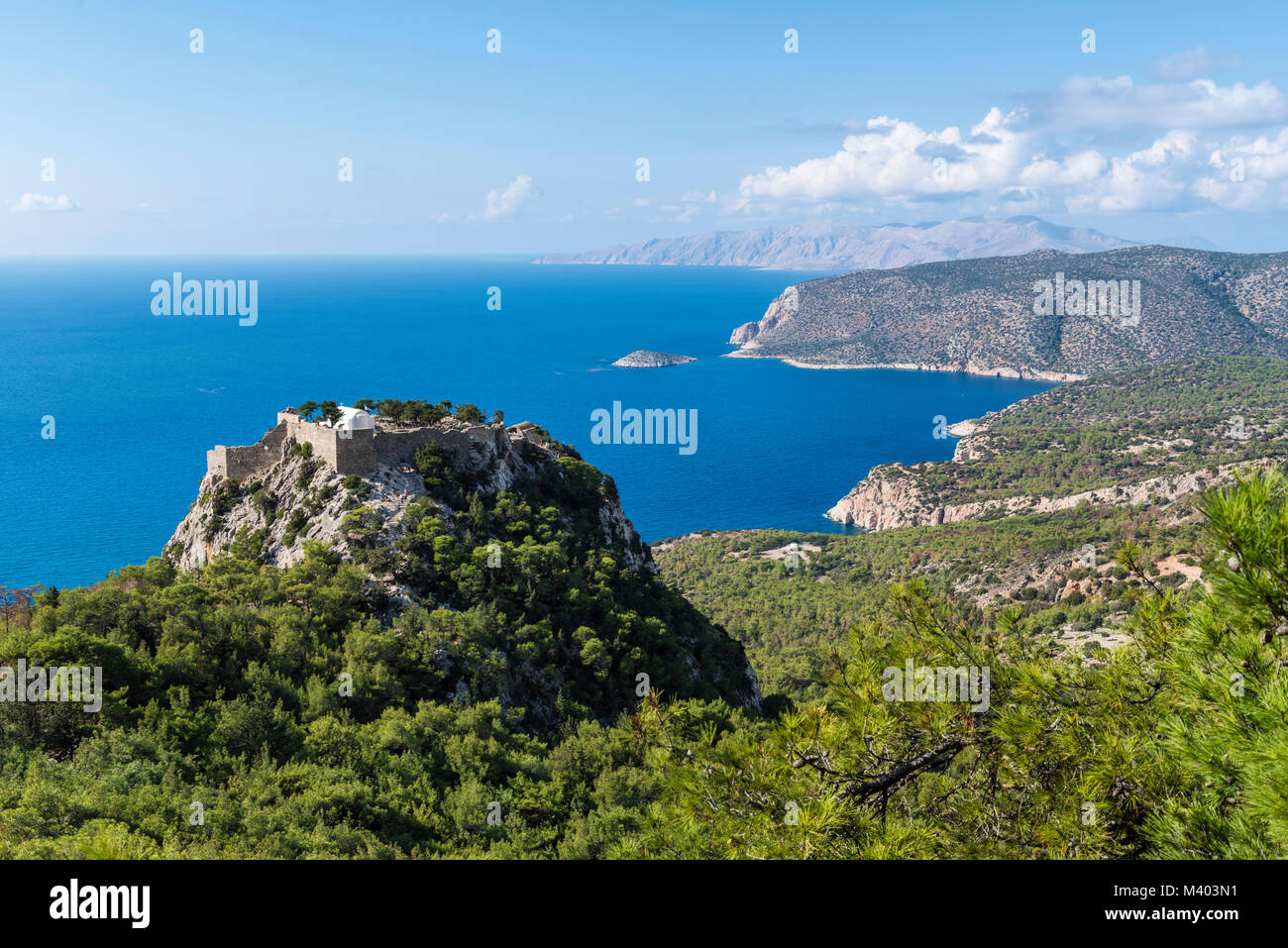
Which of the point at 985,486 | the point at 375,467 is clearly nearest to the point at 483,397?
the point at 985,486

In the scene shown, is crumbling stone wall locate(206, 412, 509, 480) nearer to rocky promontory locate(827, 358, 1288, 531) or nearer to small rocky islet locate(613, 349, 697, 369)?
rocky promontory locate(827, 358, 1288, 531)

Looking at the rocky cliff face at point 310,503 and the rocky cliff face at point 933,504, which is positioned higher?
the rocky cliff face at point 310,503
